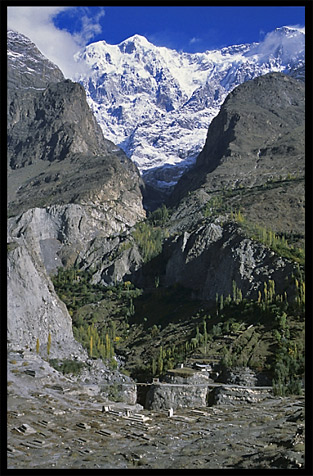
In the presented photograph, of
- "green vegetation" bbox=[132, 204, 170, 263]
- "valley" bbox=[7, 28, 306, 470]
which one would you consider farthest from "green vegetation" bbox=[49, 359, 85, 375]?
"green vegetation" bbox=[132, 204, 170, 263]

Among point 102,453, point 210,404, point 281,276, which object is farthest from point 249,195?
point 102,453

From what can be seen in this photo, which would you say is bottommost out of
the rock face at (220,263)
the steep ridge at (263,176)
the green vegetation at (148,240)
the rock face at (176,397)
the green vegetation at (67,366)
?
the rock face at (176,397)

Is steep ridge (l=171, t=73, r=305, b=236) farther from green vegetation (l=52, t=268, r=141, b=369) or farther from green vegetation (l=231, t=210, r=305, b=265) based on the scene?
green vegetation (l=52, t=268, r=141, b=369)

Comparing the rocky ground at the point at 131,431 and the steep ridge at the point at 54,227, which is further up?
the steep ridge at the point at 54,227

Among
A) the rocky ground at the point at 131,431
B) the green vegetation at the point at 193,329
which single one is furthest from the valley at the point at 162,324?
the green vegetation at the point at 193,329

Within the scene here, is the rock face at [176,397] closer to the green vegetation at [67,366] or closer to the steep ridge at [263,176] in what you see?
the green vegetation at [67,366]

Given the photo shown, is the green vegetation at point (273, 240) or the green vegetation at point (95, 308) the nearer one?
the green vegetation at point (95, 308)

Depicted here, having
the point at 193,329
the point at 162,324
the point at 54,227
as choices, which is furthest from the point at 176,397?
the point at 54,227

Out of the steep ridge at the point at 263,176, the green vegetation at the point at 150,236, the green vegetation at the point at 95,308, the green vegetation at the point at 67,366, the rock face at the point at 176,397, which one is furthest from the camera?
the green vegetation at the point at 150,236

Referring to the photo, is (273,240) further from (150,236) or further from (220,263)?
(150,236)
